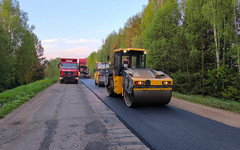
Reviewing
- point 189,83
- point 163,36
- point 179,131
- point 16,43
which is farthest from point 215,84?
point 16,43

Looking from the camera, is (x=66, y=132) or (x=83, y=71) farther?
(x=83, y=71)

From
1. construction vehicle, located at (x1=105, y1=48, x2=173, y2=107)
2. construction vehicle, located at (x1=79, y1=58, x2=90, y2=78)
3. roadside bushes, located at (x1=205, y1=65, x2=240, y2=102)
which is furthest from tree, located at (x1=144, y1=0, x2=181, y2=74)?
construction vehicle, located at (x1=79, y1=58, x2=90, y2=78)

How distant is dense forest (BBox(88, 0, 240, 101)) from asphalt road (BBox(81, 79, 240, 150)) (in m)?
6.47

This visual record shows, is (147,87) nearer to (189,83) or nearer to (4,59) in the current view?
(189,83)

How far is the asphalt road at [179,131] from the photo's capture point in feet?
9.89

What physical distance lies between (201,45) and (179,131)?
1085cm

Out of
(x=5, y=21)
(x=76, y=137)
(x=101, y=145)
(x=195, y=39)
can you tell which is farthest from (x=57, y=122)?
(x=5, y=21)

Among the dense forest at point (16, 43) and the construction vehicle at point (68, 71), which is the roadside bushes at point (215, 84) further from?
the dense forest at point (16, 43)

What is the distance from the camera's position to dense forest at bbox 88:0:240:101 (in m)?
10.1

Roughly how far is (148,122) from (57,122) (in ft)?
8.75

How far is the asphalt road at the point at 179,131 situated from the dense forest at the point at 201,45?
6470 millimetres

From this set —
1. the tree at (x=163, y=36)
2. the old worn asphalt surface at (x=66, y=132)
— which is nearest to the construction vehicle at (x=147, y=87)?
Answer: the old worn asphalt surface at (x=66, y=132)

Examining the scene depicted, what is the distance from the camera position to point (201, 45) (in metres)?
12.4

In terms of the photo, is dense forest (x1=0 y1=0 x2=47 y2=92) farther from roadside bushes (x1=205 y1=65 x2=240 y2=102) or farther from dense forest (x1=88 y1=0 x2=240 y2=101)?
roadside bushes (x1=205 y1=65 x2=240 y2=102)
